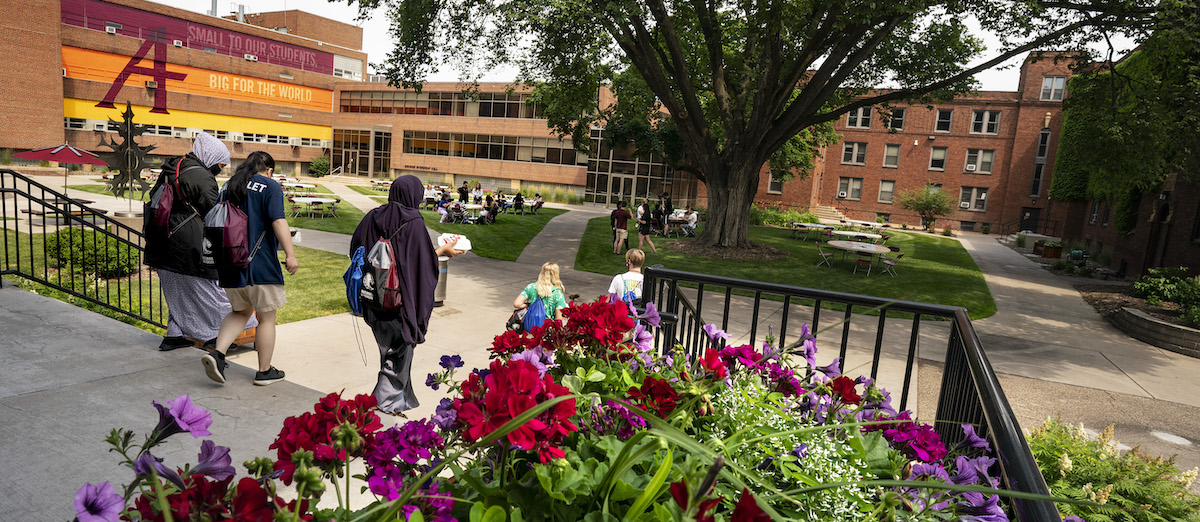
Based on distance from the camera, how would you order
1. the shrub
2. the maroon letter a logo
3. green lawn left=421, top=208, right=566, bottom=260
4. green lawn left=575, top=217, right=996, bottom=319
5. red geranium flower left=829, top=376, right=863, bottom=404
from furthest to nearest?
the maroon letter a logo
green lawn left=421, top=208, right=566, bottom=260
green lawn left=575, top=217, right=996, bottom=319
the shrub
red geranium flower left=829, top=376, right=863, bottom=404

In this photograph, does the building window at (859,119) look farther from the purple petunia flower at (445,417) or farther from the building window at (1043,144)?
the purple petunia flower at (445,417)

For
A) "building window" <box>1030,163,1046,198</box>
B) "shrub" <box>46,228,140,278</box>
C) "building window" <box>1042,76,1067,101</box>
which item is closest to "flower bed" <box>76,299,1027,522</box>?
"shrub" <box>46,228,140,278</box>

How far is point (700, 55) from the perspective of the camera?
2122cm

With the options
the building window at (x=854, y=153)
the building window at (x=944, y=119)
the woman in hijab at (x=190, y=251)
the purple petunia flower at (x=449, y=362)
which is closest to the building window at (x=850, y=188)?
the building window at (x=854, y=153)

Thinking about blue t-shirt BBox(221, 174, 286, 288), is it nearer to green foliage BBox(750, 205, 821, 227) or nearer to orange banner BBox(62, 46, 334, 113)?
green foliage BBox(750, 205, 821, 227)

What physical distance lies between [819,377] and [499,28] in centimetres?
1537

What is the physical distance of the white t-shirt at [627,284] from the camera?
5875 millimetres

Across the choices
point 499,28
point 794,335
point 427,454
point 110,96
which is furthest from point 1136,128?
point 110,96

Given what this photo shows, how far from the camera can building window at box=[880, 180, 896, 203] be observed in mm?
45562

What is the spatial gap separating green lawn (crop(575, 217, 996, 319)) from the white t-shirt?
6.57m

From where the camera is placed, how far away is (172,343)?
5.54 meters

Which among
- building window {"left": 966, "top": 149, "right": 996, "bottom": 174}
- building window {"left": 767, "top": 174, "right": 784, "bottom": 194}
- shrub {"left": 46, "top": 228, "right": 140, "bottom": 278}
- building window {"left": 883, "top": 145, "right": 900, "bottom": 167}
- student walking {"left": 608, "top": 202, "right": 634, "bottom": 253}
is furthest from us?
building window {"left": 767, "top": 174, "right": 784, "bottom": 194}

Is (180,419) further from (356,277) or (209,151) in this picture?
(209,151)

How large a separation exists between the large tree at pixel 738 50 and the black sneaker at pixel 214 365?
8.34 metres
